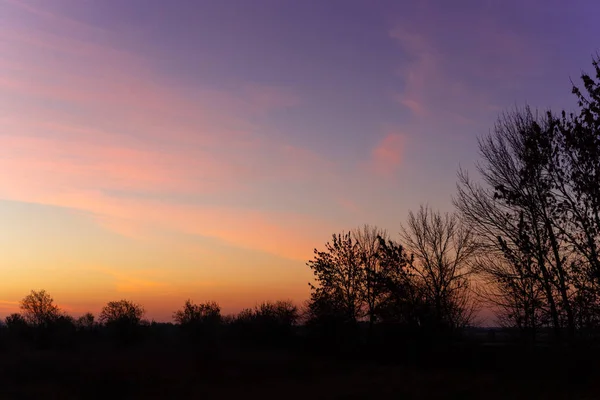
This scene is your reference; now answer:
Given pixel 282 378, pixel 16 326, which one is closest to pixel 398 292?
pixel 282 378

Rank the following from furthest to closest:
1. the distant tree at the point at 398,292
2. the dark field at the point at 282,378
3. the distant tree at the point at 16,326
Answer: the distant tree at the point at 16,326 → the distant tree at the point at 398,292 → the dark field at the point at 282,378

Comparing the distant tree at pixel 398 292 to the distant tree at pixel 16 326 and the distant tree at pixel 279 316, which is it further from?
the distant tree at pixel 16 326

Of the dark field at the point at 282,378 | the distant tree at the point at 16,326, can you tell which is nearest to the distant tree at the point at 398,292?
the dark field at the point at 282,378

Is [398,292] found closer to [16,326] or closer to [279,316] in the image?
[279,316]

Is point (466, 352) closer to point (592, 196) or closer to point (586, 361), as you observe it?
point (586, 361)

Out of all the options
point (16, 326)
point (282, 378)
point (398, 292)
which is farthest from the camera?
point (16, 326)

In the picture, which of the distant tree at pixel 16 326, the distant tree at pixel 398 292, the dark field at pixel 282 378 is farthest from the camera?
the distant tree at pixel 16 326

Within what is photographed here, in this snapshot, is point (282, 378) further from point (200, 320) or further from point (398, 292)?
point (200, 320)

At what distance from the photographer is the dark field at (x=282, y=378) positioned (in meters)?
20.6

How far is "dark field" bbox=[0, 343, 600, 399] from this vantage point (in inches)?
810

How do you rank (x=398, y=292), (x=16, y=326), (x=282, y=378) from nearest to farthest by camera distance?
(x=282, y=378) → (x=398, y=292) → (x=16, y=326)

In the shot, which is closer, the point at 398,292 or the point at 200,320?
the point at 398,292

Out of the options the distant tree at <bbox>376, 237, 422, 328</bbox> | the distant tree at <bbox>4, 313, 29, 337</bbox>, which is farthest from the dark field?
the distant tree at <bbox>4, 313, 29, 337</bbox>

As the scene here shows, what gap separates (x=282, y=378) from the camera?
26.5 m
